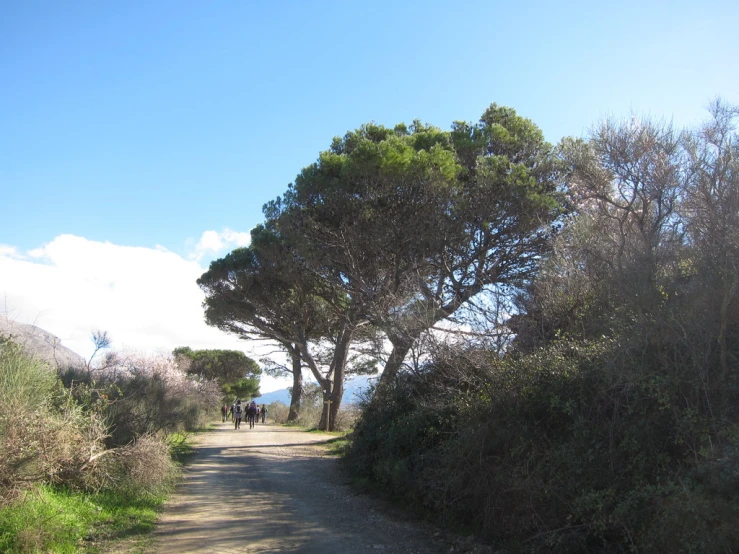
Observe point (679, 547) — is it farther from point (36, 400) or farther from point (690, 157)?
point (36, 400)

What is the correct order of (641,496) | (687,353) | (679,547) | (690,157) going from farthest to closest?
(690,157), (687,353), (641,496), (679,547)

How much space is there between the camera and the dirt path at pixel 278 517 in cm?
661

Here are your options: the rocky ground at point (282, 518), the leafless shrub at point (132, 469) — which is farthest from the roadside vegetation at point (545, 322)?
the leafless shrub at point (132, 469)

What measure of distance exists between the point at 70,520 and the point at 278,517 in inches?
112

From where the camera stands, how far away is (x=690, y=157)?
741 centimetres

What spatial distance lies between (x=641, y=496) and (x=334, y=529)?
433cm

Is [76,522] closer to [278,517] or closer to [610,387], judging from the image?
[278,517]

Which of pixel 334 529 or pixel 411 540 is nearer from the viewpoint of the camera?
pixel 411 540

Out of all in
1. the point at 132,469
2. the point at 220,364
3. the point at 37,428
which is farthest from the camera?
the point at 220,364

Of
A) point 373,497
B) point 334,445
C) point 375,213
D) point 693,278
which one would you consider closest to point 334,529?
point 373,497

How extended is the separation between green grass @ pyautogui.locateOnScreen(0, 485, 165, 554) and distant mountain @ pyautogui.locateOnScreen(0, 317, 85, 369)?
236cm

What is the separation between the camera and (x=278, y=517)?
8.15 meters

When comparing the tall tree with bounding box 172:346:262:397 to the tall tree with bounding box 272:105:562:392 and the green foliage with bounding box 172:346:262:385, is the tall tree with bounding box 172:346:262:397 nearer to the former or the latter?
the green foliage with bounding box 172:346:262:385

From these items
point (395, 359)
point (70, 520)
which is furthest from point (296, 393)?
point (70, 520)
